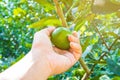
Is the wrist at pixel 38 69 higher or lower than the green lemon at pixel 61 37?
lower

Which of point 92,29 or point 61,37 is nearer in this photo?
point 61,37

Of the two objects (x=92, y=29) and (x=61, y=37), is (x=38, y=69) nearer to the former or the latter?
(x=61, y=37)

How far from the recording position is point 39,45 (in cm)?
165

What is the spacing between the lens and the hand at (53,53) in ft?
5.28

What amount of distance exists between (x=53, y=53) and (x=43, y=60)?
0.22 ft

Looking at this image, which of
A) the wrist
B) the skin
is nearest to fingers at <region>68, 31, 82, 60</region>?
the skin

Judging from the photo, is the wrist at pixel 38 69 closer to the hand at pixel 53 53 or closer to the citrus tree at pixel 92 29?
the hand at pixel 53 53

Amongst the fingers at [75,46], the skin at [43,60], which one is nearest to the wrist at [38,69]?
the skin at [43,60]

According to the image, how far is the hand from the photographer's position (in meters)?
1.61

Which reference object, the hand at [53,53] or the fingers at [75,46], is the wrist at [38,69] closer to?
the hand at [53,53]

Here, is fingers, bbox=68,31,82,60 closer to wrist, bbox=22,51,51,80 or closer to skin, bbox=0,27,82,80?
skin, bbox=0,27,82,80

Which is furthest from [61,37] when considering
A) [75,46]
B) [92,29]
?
[92,29]

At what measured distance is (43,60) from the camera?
1596mm

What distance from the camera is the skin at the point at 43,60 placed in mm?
1538
